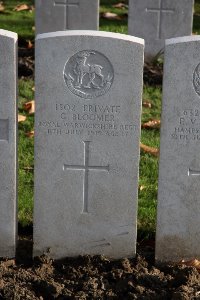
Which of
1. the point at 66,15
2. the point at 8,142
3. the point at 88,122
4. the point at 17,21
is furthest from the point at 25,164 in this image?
the point at 17,21

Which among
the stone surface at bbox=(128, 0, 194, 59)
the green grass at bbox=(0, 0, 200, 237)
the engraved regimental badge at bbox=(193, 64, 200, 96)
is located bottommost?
the green grass at bbox=(0, 0, 200, 237)

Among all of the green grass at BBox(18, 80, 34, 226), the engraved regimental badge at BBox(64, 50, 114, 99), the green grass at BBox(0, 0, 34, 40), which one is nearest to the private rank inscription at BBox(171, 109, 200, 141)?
the engraved regimental badge at BBox(64, 50, 114, 99)

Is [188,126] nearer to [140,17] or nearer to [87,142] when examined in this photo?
[87,142]

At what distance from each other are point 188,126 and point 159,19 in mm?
5129

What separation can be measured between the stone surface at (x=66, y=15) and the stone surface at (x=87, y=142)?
16.2ft

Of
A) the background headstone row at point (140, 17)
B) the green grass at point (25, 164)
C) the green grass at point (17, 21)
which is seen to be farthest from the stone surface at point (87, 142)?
the green grass at point (17, 21)

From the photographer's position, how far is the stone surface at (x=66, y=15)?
32.0ft

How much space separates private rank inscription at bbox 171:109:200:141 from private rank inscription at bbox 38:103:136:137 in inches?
10.5

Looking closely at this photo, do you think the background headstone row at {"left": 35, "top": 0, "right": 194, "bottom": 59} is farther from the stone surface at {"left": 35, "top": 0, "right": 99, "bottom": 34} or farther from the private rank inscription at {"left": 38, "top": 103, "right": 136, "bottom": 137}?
the private rank inscription at {"left": 38, "top": 103, "right": 136, "bottom": 137}

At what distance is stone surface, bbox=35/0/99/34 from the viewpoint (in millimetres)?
9742

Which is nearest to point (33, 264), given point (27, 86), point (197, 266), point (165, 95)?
point (197, 266)

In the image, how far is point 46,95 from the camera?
16.1 ft

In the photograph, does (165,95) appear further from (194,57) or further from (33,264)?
(33,264)

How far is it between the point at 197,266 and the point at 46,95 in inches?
56.3
